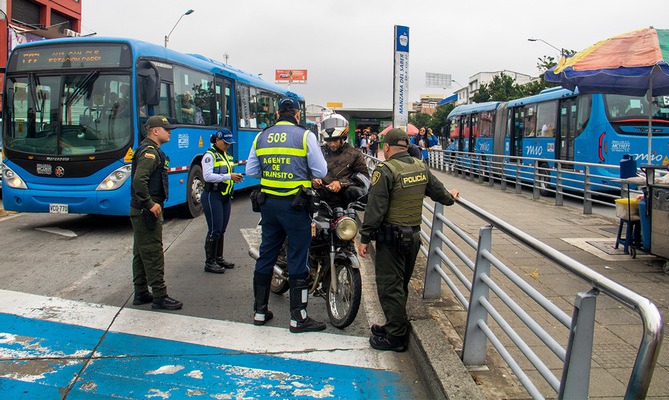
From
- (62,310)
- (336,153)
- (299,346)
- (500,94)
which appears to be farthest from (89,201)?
(500,94)

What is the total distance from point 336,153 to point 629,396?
4207 millimetres

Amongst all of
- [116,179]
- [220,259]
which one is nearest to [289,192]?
[220,259]

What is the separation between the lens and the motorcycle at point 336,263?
4816 millimetres

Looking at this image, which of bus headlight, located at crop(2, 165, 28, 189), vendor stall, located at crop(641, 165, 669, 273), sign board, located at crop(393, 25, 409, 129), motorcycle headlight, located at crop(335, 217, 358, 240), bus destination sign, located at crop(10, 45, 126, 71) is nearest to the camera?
motorcycle headlight, located at crop(335, 217, 358, 240)

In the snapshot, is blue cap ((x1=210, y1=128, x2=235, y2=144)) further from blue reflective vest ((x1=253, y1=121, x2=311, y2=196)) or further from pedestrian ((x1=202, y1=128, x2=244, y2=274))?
blue reflective vest ((x1=253, y1=121, x2=311, y2=196))

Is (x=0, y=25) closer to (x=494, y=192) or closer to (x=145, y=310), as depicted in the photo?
(x=494, y=192)

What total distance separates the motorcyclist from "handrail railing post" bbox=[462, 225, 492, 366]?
→ 1.66 m

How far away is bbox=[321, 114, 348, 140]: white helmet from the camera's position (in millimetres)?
5707

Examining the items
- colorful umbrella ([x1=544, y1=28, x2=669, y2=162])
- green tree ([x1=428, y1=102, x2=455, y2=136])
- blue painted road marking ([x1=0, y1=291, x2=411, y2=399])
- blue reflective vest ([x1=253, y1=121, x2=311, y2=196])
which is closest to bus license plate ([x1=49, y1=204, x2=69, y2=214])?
blue painted road marking ([x1=0, y1=291, x2=411, y2=399])

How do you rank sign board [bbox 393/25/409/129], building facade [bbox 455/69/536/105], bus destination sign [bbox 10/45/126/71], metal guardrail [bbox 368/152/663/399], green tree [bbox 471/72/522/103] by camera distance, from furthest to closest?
building facade [bbox 455/69/536/105] < green tree [bbox 471/72/522/103] < sign board [bbox 393/25/409/129] < bus destination sign [bbox 10/45/126/71] < metal guardrail [bbox 368/152/663/399]

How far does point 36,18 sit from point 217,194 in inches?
1223

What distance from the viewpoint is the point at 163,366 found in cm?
418

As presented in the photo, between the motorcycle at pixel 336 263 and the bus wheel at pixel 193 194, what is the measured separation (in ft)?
19.1

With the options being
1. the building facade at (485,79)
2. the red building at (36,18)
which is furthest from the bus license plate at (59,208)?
the building facade at (485,79)
